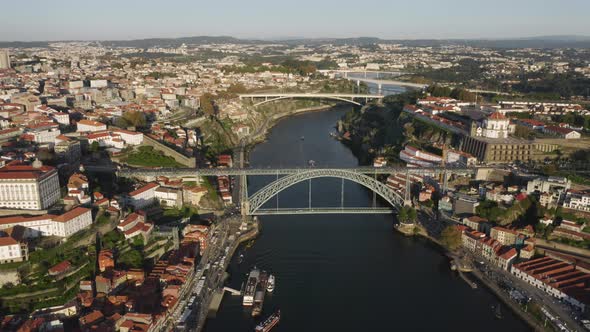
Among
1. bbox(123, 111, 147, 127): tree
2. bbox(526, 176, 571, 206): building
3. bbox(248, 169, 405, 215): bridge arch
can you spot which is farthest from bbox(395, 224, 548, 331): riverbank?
bbox(123, 111, 147, 127): tree

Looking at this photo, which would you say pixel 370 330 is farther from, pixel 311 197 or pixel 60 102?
pixel 60 102

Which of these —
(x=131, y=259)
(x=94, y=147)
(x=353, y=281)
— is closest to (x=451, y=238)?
(x=353, y=281)

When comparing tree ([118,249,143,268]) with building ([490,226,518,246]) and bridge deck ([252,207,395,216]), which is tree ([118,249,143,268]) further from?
building ([490,226,518,246])

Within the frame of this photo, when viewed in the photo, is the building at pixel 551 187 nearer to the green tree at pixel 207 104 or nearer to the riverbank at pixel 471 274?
the riverbank at pixel 471 274

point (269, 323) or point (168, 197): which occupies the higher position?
point (168, 197)

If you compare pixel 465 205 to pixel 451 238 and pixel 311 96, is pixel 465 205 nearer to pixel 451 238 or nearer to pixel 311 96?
pixel 451 238

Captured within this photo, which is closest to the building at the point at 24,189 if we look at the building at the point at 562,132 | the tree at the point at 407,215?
the tree at the point at 407,215
